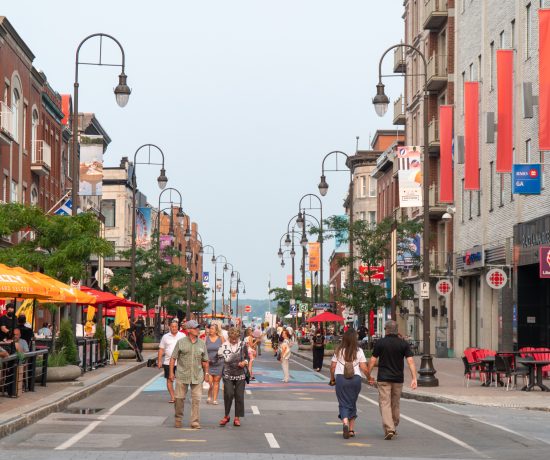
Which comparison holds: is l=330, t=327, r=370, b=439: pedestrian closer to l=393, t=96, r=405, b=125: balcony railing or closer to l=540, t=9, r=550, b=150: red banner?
l=540, t=9, r=550, b=150: red banner

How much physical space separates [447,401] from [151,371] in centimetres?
1814

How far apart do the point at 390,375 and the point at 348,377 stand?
67cm

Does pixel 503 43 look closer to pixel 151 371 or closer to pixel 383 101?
pixel 383 101

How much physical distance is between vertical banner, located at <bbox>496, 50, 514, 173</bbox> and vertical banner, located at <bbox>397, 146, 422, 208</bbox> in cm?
398

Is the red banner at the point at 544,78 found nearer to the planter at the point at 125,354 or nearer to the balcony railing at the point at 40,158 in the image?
the planter at the point at 125,354

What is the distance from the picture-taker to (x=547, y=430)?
795 inches

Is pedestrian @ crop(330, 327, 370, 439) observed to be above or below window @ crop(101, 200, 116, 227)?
below

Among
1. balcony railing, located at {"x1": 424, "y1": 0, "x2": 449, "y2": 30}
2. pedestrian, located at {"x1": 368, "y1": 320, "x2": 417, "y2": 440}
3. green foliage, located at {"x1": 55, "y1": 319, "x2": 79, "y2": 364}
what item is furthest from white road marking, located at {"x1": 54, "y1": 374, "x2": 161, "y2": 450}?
balcony railing, located at {"x1": 424, "y1": 0, "x2": 449, "y2": 30}

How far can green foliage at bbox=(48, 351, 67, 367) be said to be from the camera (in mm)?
30656

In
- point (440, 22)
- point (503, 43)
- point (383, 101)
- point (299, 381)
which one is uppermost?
point (440, 22)

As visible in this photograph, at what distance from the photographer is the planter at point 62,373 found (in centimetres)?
2983

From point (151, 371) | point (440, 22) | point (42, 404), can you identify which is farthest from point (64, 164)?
point (42, 404)

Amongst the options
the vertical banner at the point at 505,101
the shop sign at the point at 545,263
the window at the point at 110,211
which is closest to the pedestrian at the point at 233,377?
the shop sign at the point at 545,263

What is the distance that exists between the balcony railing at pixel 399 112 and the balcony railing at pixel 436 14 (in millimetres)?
10905
